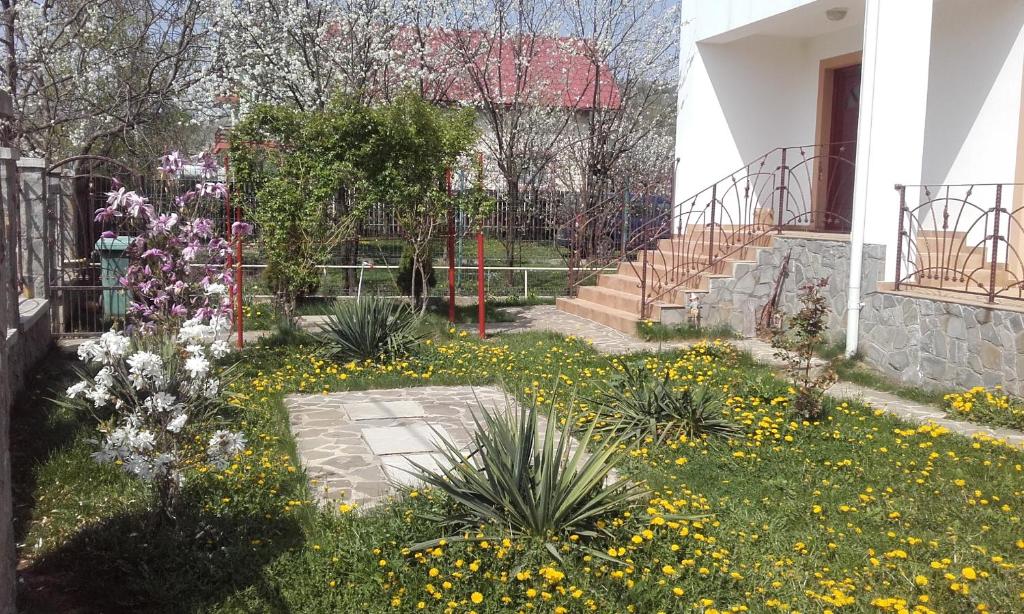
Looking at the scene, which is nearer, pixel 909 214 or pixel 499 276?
pixel 909 214

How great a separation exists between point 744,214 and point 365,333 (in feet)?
19.5

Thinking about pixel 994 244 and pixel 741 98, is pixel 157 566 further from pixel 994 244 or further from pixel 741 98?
pixel 741 98

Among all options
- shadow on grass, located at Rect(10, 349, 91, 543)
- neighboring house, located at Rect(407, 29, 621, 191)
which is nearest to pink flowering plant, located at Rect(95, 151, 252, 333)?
shadow on grass, located at Rect(10, 349, 91, 543)

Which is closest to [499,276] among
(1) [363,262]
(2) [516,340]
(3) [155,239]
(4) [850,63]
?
(1) [363,262]

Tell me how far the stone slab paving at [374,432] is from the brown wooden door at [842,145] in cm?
592

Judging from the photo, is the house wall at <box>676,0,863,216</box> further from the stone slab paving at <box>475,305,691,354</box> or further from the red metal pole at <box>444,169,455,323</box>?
the red metal pole at <box>444,169,455,323</box>

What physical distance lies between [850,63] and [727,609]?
30.1 ft

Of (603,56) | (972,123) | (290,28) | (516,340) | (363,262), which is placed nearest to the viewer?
(972,123)

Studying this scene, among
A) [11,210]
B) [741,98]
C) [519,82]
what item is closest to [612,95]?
[519,82]

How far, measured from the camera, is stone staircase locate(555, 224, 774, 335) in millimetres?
10703

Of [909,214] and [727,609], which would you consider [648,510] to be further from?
[909,214]

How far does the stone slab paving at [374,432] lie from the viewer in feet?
16.9

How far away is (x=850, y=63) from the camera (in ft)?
35.7

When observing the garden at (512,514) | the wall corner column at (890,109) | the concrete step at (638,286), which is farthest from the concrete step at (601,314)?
the garden at (512,514)
